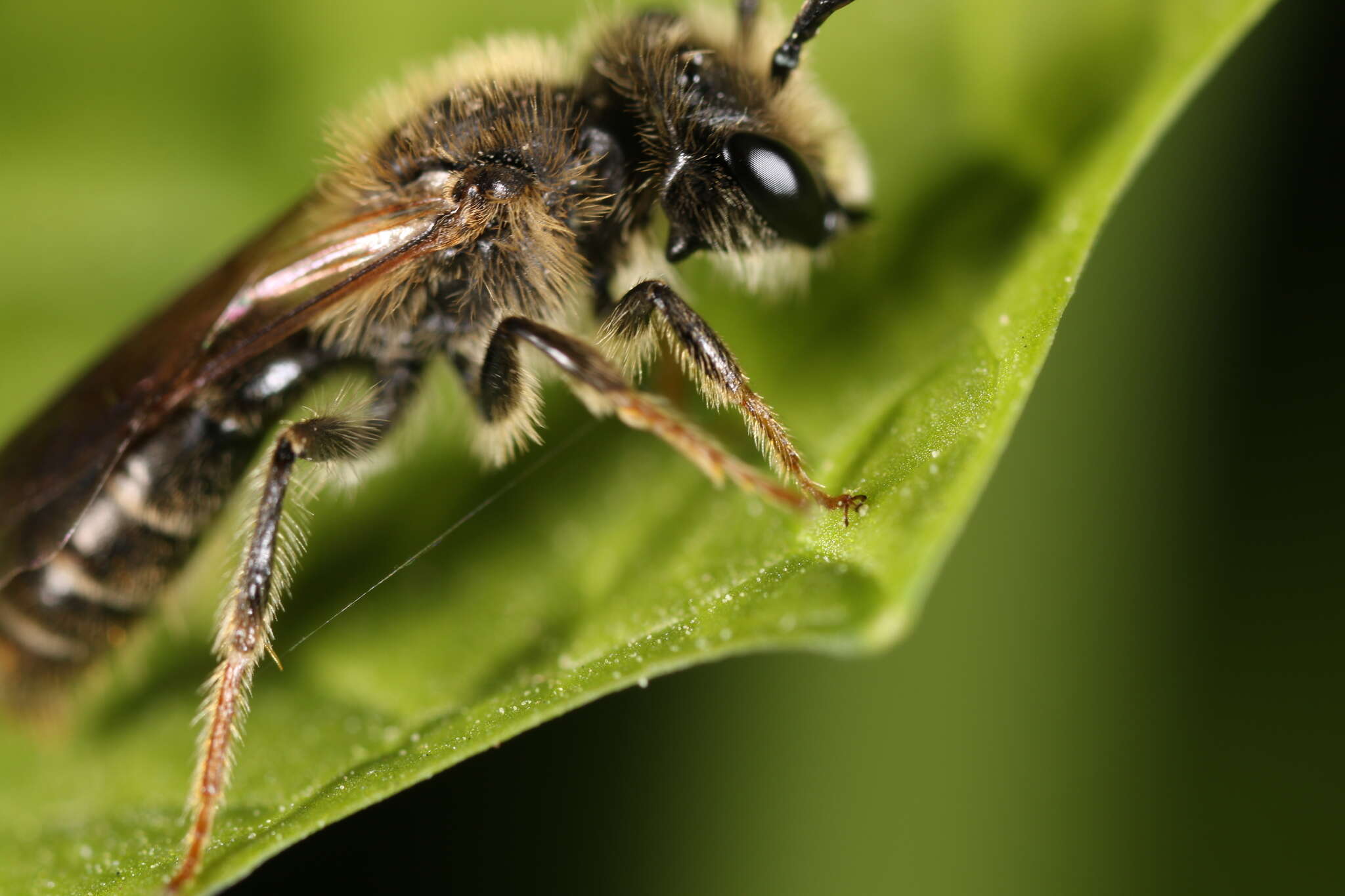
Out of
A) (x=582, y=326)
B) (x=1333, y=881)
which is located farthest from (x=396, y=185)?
(x=1333, y=881)

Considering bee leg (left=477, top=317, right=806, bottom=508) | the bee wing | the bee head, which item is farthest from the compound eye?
the bee wing

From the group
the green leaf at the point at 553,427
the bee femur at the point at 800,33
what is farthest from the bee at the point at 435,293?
the green leaf at the point at 553,427

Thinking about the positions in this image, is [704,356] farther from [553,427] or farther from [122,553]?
[122,553]

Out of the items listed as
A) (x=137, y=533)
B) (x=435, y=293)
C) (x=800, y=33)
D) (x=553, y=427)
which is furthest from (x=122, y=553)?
(x=800, y=33)

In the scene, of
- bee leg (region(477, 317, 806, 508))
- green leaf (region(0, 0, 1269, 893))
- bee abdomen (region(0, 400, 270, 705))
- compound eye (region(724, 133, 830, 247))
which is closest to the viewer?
green leaf (region(0, 0, 1269, 893))

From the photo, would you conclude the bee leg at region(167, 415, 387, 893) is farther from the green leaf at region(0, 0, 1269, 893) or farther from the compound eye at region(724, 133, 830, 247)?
the compound eye at region(724, 133, 830, 247)

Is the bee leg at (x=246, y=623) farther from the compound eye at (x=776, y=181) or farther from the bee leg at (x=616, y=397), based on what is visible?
the compound eye at (x=776, y=181)

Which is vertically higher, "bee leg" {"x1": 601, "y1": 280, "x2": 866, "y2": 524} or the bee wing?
the bee wing
